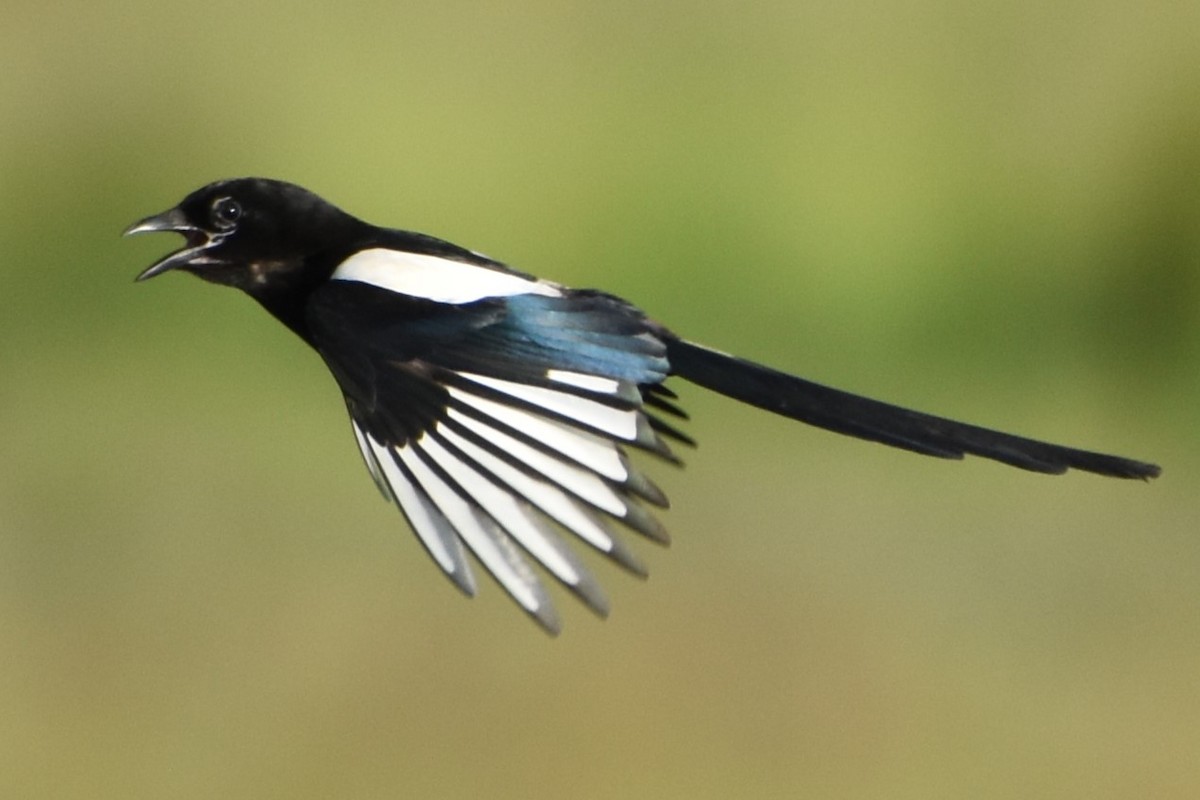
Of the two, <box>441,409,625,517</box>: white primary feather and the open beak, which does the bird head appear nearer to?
the open beak

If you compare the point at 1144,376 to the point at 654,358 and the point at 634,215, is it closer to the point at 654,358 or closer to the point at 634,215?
the point at 634,215

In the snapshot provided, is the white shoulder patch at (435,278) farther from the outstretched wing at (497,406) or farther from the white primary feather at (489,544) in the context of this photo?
the white primary feather at (489,544)

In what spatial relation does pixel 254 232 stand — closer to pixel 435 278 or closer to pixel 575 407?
pixel 435 278

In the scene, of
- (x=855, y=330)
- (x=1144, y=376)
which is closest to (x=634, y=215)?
(x=855, y=330)

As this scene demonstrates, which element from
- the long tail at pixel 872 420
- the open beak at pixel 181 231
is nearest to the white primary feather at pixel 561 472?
the long tail at pixel 872 420

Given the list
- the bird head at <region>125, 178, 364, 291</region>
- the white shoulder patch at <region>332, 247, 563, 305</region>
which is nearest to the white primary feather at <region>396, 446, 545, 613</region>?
the white shoulder patch at <region>332, 247, 563, 305</region>
